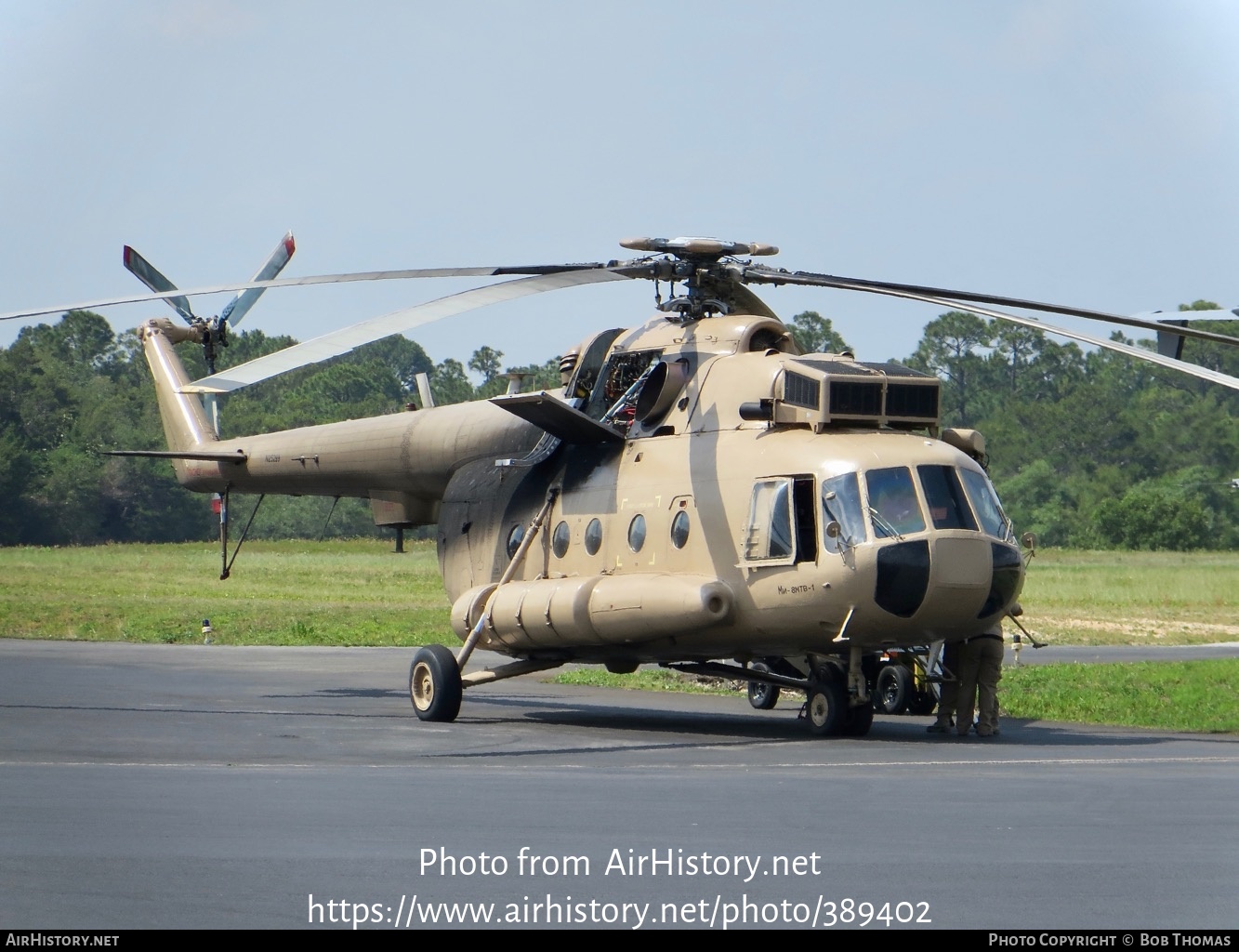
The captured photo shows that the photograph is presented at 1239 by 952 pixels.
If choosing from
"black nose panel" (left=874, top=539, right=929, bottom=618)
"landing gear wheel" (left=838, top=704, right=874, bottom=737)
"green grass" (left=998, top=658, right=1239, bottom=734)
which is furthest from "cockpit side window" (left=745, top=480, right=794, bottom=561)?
"green grass" (left=998, top=658, right=1239, bottom=734)

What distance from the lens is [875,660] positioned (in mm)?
20641

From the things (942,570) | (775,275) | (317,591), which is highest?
(775,275)

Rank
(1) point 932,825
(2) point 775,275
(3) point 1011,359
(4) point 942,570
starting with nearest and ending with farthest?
(1) point 932,825, (4) point 942,570, (2) point 775,275, (3) point 1011,359

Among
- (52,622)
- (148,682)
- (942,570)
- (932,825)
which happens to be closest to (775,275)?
(942,570)

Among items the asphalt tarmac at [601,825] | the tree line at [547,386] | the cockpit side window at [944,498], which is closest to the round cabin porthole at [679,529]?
the asphalt tarmac at [601,825]

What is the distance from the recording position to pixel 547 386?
46.7 meters

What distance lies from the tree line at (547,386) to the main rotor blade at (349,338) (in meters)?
28.4

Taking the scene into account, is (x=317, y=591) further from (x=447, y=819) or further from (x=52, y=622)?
(x=447, y=819)

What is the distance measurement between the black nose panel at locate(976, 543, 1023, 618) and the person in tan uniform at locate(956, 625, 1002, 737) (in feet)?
3.62

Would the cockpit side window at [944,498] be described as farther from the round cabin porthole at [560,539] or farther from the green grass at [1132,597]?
the green grass at [1132,597]

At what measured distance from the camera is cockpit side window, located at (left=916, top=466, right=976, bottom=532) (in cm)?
1536

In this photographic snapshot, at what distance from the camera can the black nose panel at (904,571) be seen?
15.1 metres

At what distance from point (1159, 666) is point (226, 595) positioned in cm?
2961

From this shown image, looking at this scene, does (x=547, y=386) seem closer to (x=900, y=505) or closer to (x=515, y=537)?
(x=515, y=537)
